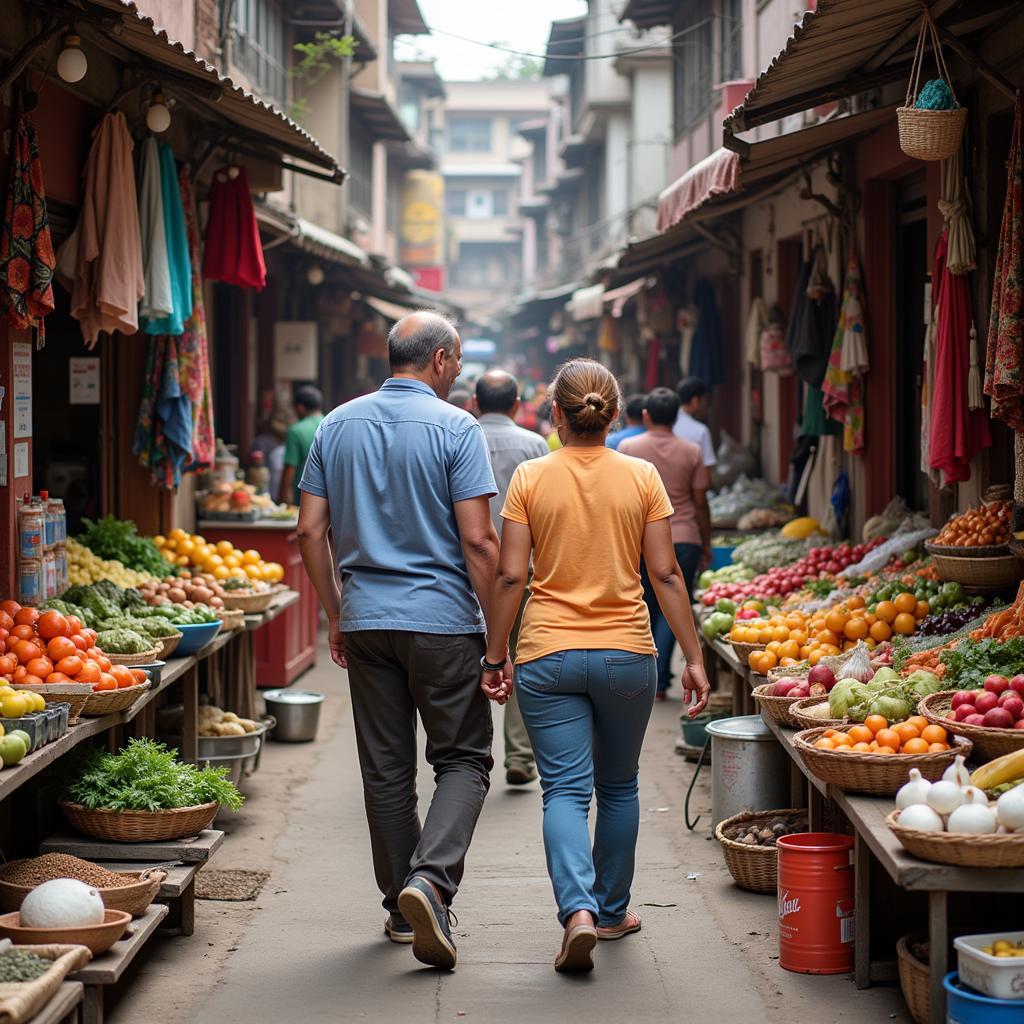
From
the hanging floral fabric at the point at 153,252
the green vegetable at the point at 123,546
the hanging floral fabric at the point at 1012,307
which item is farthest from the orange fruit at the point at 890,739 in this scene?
the green vegetable at the point at 123,546

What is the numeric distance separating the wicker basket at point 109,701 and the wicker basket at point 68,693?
0.05 meters

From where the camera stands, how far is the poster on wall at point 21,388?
24.5 feet

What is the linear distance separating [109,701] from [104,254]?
2758 mm

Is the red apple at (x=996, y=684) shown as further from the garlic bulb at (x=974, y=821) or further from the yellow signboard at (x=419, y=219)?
the yellow signboard at (x=419, y=219)

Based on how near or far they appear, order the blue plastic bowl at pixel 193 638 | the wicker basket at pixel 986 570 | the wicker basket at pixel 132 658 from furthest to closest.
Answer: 1. the blue plastic bowl at pixel 193 638
2. the wicker basket at pixel 986 570
3. the wicker basket at pixel 132 658

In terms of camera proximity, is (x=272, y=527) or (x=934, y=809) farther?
(x=272, y=527)

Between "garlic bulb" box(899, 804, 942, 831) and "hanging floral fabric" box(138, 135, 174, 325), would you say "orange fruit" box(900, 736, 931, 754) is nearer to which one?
"garlic bulb" box(899, 804, 942, 831)

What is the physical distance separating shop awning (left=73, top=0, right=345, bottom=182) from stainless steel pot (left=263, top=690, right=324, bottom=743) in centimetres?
343

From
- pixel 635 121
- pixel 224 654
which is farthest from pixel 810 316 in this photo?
pixel 635 121

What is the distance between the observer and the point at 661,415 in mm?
10633

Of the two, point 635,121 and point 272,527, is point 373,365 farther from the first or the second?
point 272,527

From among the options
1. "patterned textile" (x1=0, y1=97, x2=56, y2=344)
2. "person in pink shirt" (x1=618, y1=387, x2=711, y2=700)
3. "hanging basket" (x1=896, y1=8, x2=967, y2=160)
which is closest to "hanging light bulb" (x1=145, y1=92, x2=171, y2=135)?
"patterned textile" (x1=0, y1=97, x2=56, y2=344)

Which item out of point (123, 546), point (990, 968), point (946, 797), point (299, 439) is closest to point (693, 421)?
point (299, 439)

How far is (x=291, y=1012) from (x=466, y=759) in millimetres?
1091
